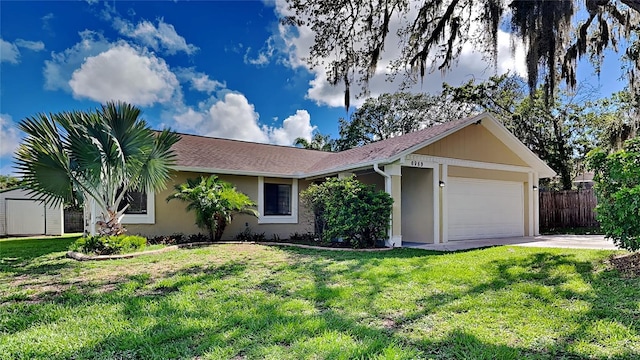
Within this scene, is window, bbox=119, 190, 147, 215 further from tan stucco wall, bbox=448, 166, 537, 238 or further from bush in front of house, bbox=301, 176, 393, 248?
tan stucco wall, bbox=448, 166, 537, 238

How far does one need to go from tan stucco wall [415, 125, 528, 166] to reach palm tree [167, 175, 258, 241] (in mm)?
5858

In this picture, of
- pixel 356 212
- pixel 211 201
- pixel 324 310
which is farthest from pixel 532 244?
pixel 211 201

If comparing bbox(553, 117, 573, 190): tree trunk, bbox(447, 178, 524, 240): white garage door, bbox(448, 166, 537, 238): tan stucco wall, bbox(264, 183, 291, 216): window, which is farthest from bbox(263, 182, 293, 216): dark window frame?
bbox(553, 117, 573, 190): tree trunk

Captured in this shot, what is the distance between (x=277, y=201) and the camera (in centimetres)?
1354

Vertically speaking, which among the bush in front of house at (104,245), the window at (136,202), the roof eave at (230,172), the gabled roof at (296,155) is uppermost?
the gabled roof at (296,155)

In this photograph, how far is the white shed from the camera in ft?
54.7

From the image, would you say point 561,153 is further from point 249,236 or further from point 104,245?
point 104,245

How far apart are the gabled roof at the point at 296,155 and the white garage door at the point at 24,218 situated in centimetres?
955

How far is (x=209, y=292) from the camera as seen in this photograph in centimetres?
496

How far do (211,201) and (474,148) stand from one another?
8808 millimetres

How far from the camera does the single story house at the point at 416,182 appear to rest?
35.4 ft

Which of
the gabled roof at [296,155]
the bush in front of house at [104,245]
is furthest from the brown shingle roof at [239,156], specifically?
the bush in front of house at [104,245]

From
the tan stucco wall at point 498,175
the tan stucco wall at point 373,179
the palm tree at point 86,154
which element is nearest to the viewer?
the palm tree at point 86,154

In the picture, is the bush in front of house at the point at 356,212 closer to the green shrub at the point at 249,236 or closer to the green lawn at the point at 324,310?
the green lawn at the point at 324,310
